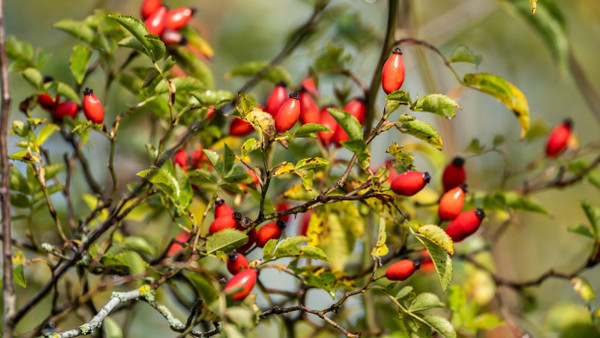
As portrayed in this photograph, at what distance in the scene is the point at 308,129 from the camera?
0.97 metres

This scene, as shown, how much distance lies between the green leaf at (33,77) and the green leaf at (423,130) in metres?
0.74

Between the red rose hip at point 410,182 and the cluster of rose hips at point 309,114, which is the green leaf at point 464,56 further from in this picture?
the red rose hip at point 410,182

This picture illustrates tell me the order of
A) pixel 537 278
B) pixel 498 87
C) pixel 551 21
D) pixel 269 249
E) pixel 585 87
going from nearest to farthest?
pixel 269 249 < pixel 498 87 < pixel 551 21 < pixel 537 278 < pixel 585 87

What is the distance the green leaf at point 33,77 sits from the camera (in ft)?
4.05

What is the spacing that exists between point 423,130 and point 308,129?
18cm

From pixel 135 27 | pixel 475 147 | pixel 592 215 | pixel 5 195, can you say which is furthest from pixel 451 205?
pixel 5 195

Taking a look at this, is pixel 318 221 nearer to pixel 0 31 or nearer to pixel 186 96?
pixel 186 96

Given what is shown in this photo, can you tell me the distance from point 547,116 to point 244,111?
4.09 m

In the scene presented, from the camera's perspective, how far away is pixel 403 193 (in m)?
1.00

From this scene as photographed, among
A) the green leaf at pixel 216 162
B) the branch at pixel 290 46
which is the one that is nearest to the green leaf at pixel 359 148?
the green leaf at pixel 216 162

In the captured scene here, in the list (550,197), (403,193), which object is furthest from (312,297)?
(550,197)

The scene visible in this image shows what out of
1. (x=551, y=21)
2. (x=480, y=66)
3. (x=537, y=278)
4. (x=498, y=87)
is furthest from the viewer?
(x=480, y=66)

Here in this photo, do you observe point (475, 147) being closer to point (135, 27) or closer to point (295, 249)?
point (295, 249)

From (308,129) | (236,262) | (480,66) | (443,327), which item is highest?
(308,129)
